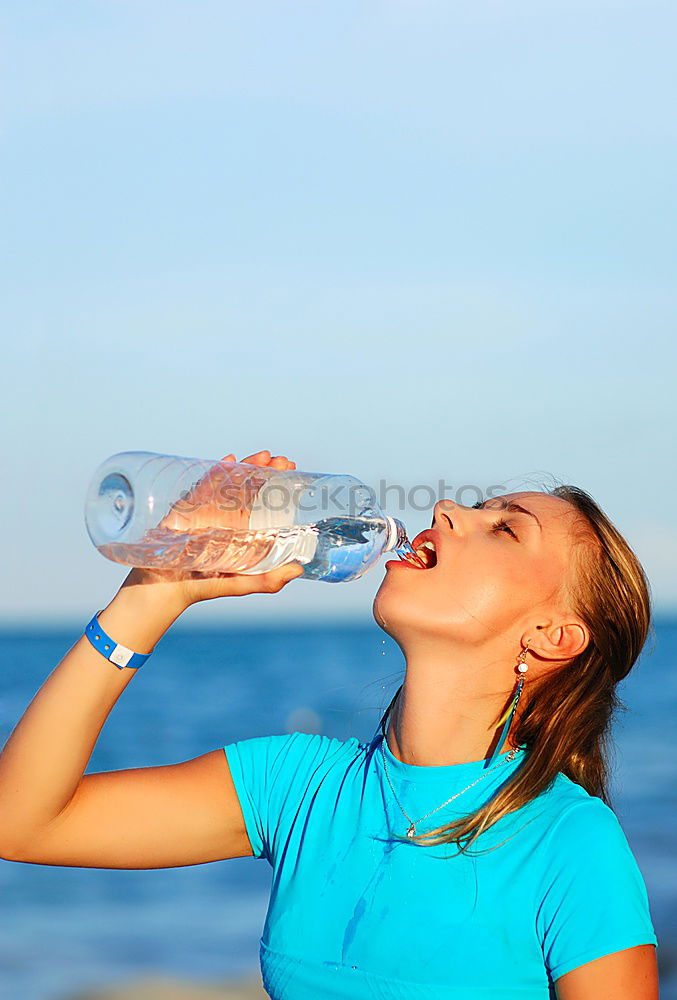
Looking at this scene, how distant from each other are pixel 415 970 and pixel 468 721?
1.88 ft

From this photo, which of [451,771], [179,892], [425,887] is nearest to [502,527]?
[451,771]

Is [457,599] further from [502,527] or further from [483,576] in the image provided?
[502,527]

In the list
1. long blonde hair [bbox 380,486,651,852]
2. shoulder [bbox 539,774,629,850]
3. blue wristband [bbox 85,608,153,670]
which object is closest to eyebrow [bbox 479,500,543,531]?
long blonde hair [bbox 380,486,651,852]

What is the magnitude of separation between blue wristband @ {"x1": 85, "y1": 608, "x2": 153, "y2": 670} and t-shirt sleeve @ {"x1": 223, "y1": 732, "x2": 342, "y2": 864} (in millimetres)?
348

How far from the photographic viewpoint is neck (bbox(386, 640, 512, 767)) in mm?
2748

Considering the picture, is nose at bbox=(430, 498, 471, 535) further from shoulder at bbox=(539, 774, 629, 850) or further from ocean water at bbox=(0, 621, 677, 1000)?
shoulder at bbox=(539, 774, 629, 850)

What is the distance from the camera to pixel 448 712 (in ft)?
9.05

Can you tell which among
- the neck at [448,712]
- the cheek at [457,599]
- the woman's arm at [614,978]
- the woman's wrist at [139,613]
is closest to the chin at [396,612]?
the cheek at [457,599]

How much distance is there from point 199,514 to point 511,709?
0.87 m

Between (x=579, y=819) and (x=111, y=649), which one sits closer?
(x=579, y=819)

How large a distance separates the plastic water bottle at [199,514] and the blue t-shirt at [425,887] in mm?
544

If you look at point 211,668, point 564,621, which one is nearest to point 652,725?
point 564,621

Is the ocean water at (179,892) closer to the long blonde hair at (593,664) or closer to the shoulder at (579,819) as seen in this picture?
the long blonde hair at (593,664)

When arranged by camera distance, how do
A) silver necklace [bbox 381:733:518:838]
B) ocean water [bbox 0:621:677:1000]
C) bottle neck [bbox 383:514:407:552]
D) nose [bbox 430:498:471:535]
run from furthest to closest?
→ ocean water [bbox 0:621:677:1000], bottle neck [bbox 383:514:407:552], nose [bbox 430:498:471:535], silver necklace [bbox 381:733:518:838]
